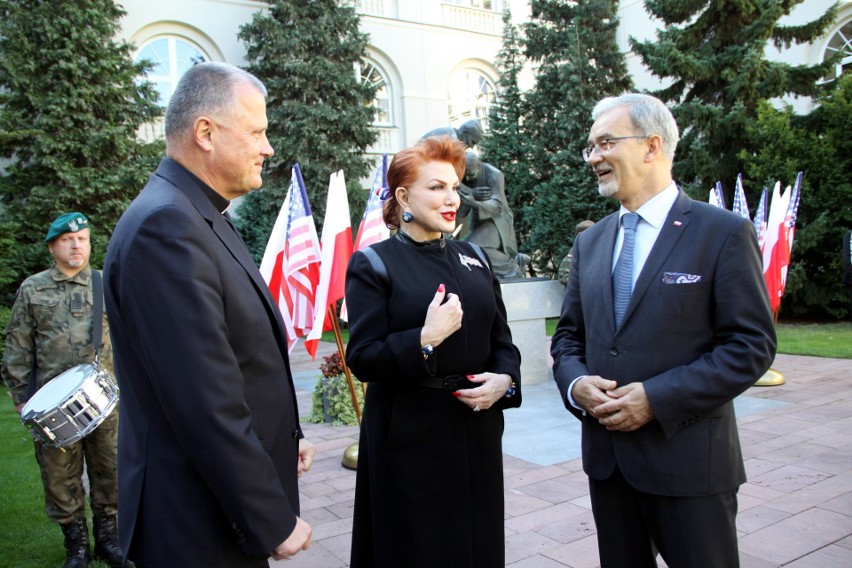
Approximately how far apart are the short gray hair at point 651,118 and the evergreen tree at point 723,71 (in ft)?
48.0

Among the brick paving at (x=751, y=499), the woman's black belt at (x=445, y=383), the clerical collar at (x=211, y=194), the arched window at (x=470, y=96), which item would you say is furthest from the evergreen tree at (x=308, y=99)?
the clerical collar at (x=211, y=194)

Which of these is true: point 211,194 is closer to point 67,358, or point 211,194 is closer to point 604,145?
point 604,145

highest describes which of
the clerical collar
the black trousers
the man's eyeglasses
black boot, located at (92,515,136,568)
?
the man's eyeglasses

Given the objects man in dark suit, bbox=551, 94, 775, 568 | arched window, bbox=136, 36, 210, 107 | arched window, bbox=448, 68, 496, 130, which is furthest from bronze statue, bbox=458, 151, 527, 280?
arched window, bbox=448, 68, 496, 130

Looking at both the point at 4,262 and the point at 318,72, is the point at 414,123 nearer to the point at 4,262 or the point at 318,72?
the point at 318,72

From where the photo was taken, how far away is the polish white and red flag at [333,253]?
5.28 m

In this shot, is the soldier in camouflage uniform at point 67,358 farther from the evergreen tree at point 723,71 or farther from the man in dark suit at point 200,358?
the evergreen tree at point 723,71

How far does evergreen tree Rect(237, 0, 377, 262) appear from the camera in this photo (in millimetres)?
16359

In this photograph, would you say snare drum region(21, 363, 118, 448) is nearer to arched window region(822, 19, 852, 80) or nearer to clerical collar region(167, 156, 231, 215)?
clerical collar region(167, 156, 231, 215)

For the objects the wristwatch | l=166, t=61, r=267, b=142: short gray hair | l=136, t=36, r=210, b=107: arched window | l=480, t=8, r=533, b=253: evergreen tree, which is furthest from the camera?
→ l=480, t=8, r=533, b=253: evergreen tree

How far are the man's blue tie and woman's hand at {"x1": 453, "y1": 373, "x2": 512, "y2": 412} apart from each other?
499mm

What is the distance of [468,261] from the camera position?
265cm

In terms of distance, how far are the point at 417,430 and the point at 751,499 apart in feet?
9.39

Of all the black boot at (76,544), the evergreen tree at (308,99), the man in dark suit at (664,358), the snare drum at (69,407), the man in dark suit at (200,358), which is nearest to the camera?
the man in dark suit at (200,358)
